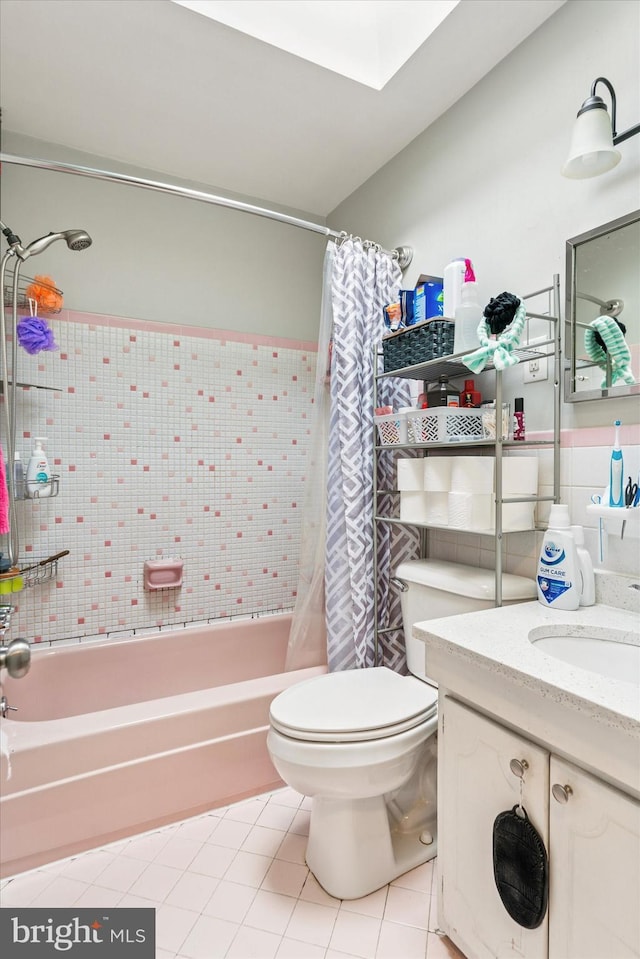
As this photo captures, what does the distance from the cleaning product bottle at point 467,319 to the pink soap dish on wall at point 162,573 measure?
A: 149cm

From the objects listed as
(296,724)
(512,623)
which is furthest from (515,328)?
(296,724)

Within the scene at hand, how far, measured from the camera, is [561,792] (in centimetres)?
83

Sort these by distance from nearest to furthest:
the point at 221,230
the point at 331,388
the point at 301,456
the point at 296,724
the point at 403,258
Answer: the point at 296,724, the point at 331,388, the point at 403,258, the point at 221,230, the point at 301,456

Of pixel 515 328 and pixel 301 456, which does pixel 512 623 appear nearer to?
pixel 515 328

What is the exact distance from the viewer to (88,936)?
3.76 feet

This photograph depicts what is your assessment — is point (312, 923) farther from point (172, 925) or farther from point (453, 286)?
point (453, 286)

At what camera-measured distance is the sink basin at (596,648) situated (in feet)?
3.54

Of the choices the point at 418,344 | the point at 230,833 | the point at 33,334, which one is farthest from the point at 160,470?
the point at 230,833

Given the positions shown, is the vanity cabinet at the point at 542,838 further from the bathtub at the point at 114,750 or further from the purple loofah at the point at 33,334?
the purple loofah at the point at 33,334

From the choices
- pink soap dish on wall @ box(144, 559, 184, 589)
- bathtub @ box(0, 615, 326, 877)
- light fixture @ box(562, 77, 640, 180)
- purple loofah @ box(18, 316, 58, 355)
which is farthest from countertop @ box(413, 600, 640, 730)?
purple loofah @ box(18, 316, 58, 355)

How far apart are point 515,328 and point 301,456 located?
4.69 feet

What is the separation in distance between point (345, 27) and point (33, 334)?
149cm

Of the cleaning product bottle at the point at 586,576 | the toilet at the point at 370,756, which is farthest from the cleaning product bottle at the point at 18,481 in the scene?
the cleaning product bottle at the point at 586,576

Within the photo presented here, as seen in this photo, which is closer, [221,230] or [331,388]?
[331,388]
